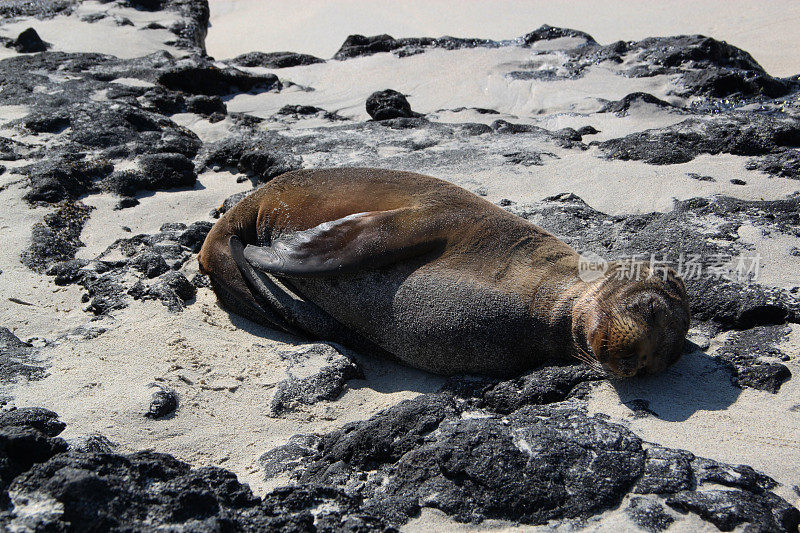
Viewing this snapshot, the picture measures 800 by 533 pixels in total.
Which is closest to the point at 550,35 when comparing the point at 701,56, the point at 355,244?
the point at 701,56

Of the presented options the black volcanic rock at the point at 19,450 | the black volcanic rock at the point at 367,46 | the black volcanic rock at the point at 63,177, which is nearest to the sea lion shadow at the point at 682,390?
the black volcanic rock at the point at 19,450

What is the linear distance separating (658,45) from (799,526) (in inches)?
322

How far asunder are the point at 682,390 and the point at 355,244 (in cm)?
186

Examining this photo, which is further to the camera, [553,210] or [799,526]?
[553,210]

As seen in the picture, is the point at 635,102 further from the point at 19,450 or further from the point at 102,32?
the point at 102,32

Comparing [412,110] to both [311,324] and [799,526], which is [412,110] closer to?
[311,324]

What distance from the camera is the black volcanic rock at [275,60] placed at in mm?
10711

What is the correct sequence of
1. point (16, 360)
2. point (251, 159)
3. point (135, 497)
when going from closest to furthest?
point (135, 497) < point (16, 360) < point (251, 159)

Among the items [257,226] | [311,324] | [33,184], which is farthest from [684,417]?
[33,184]

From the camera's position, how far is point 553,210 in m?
5.30

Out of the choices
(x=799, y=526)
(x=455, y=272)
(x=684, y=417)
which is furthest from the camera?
(x=455, y=272)

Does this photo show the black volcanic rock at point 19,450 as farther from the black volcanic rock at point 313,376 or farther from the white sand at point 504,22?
the white sand at point 504,22

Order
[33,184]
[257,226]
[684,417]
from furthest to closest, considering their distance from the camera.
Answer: [33,184], [257,226], [684,417]

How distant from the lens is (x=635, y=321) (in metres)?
3.46
